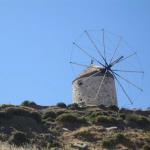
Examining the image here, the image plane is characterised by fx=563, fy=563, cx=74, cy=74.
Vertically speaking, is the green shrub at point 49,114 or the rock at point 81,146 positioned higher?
the green shrub at point 49,114

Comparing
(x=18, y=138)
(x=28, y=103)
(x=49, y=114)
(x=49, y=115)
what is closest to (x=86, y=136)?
(x=18, y=138)

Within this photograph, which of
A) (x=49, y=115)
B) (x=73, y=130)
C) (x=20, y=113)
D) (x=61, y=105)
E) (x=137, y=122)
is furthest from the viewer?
(x=61, y=105)

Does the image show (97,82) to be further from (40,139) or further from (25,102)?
(40,139)

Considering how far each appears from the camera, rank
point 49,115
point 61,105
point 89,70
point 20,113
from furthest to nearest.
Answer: point 89,70, point 61,105, point 49,115, point 20,113

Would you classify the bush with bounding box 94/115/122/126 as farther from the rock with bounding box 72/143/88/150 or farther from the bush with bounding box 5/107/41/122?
the rock with bounding box 72/143/88/150

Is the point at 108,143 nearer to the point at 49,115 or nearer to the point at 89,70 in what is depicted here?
the point at 49,115

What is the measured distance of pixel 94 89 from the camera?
2785 inches

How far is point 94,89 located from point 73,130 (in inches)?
918

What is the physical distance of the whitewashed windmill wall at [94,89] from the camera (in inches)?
2778

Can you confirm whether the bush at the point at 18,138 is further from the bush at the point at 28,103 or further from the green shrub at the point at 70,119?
the bush at the point at 28,103

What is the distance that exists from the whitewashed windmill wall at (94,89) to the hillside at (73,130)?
12.4m

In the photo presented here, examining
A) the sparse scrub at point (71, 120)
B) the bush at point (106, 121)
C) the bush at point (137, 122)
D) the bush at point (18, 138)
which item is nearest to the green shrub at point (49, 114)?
the sparse scrub at point (71, 120)

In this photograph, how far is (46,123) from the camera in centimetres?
4906

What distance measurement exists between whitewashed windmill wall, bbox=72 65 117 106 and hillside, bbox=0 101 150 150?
40.7ft
